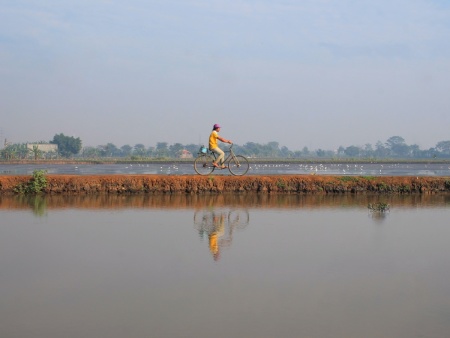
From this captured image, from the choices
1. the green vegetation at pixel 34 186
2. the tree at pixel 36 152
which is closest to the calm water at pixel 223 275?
the green vegetation at pixel 34 186

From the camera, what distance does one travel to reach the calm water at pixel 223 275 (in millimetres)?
5910

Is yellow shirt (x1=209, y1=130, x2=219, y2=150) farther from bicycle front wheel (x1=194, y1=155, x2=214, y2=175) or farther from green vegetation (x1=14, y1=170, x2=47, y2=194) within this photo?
green vegetation (x1=14, y1=170, x2=47, y2=194)

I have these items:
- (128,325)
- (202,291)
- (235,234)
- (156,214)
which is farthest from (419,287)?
(156,214)

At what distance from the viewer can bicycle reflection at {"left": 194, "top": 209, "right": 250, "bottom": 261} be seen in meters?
9.74

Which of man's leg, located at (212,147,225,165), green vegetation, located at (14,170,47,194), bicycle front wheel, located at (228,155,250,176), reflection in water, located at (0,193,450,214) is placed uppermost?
man's leg, located at (212,147,225,165)

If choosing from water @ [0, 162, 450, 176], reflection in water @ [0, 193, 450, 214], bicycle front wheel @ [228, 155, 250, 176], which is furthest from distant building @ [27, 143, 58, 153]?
reflection in water @ [0, 193, 450, 214]

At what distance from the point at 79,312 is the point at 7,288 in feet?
4.20

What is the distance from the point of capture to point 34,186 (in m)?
18.4

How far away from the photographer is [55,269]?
7914 mm

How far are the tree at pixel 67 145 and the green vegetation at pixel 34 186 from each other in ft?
434

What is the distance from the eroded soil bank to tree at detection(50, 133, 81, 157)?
132 meters

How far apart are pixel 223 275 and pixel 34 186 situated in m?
12.3

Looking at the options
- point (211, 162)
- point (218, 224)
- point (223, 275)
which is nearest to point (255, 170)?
point (211, 162)

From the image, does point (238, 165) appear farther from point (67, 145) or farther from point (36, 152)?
point (67, 145)
